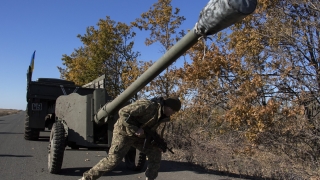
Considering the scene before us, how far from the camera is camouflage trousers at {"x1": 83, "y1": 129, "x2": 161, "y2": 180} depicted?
5.07 meters

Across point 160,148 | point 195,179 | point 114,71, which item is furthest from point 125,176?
point 114,71

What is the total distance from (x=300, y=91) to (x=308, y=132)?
1.01m

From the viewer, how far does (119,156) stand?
5148mm

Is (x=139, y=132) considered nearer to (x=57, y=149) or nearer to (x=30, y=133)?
(x=57, y=149)

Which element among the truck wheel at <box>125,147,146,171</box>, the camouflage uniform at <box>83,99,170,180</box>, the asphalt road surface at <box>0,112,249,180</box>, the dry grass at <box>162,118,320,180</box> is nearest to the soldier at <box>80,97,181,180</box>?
the camouflage uniform at <box>83,99,170,180</box>

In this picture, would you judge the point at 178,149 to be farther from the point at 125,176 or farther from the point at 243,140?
the point at 125,176

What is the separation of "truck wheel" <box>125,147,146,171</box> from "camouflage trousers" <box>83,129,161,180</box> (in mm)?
1958

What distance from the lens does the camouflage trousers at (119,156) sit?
5.07 metres

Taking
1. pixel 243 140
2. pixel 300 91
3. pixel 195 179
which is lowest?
pixel 195 179

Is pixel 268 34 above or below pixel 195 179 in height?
above

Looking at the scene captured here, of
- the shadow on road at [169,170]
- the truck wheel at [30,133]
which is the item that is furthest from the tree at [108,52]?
the shadow on road at [169,170]

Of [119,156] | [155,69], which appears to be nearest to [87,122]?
[119,156]

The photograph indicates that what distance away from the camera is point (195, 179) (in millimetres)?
Result: 6676

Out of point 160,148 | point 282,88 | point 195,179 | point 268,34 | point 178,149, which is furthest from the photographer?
point 178,149
